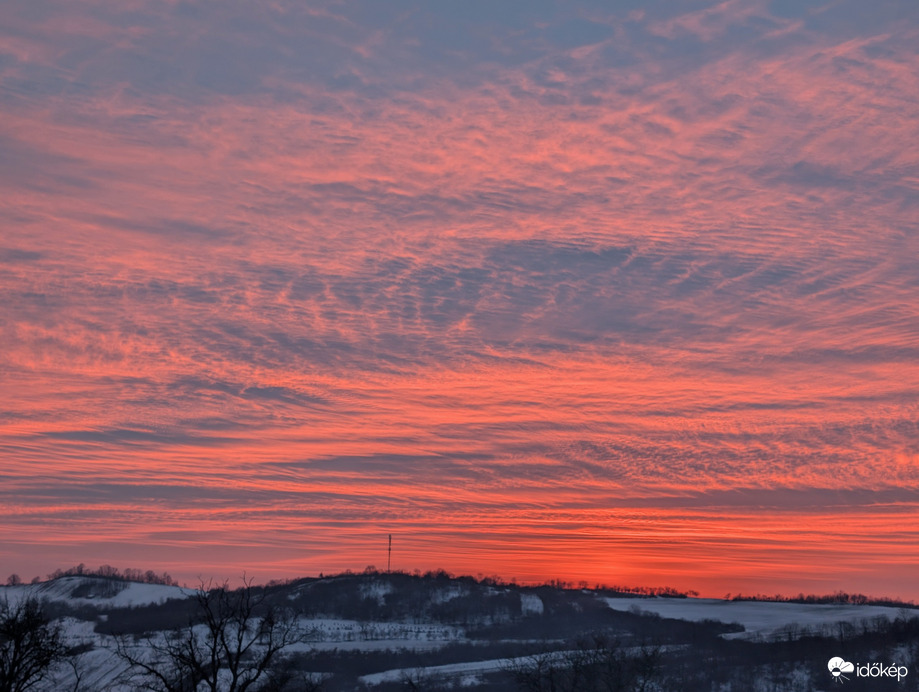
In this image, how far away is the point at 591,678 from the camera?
98062mm

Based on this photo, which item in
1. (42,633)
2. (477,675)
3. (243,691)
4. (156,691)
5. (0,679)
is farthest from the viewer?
(477,675)

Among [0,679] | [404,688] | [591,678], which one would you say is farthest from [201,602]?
[404,688]

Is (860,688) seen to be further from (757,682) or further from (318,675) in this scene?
(318,675)

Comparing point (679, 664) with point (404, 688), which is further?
point (679, 664)

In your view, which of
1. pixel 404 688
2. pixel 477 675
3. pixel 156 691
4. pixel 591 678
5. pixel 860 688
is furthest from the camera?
pixel 477 675

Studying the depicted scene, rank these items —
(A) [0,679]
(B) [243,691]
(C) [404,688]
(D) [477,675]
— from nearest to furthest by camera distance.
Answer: (B) [243,691] < (A) [0,679] < (C) [404,688] < (D) [477,675]

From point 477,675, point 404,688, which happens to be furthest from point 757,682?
point 404,688

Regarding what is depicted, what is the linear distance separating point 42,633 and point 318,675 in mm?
138405

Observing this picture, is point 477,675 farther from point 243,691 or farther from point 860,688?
point 243,691

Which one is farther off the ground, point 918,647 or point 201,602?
point 201,602

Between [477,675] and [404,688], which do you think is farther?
[477,675]

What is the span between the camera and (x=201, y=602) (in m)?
57.0

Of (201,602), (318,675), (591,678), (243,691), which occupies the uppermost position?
(201,602)

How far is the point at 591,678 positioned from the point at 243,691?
178 ft
